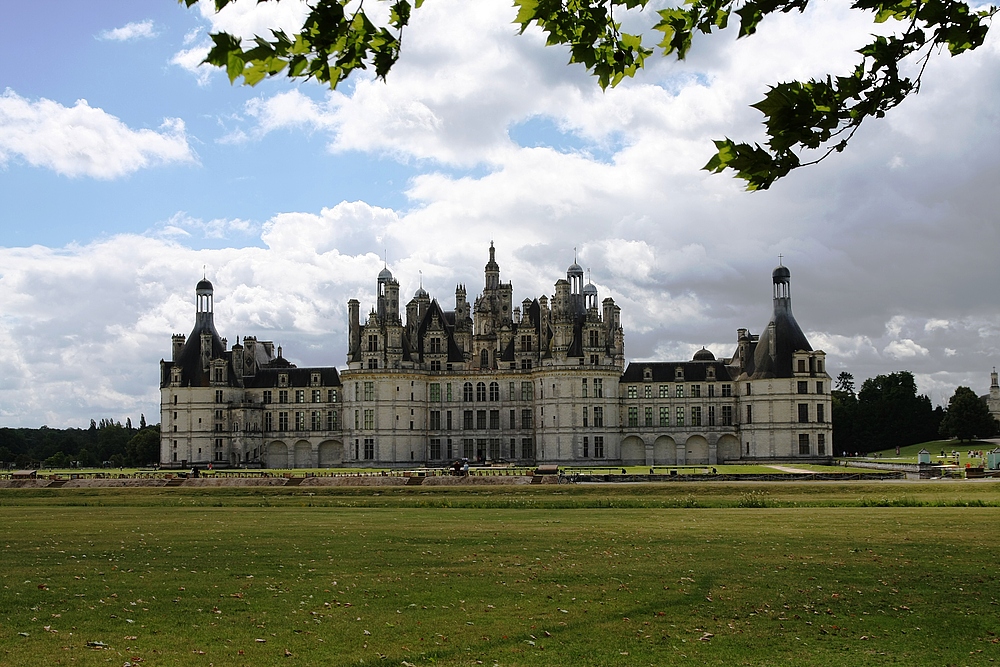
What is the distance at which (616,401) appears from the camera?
87.9 metres

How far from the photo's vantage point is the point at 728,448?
88688mm

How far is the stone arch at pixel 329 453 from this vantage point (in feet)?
309

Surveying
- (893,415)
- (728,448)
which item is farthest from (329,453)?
(893,415)

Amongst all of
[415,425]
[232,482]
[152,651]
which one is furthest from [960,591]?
[415,425]

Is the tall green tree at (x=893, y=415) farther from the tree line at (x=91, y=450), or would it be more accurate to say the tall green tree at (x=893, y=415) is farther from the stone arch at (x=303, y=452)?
the tree line at (x=91, y=450)

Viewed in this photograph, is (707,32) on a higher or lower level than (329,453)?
higher

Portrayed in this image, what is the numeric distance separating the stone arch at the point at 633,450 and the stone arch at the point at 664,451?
1062 millimetres

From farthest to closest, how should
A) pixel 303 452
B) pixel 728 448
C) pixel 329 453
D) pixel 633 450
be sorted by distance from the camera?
pixel 303 452 → pixel 329 453 → pixel 633 450 → pixel 728 448

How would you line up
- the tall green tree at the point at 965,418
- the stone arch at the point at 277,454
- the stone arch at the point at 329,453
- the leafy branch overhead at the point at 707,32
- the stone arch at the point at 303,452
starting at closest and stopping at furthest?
1. the leafy branch overhead at the point at 707,32
2. the stone arch at the point at 329,453
3. the stone arch at the point at 303,452
4. the stone arch at the point at 277,454
5. the tall green tree at the point at 965,418

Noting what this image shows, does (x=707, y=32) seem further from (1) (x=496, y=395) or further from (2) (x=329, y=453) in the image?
(2) (x=329, y=453)

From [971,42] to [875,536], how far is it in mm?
17749

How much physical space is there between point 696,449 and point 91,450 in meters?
66.4

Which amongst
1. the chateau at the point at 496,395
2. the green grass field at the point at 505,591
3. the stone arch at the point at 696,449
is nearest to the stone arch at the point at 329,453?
the chateau at the point at 496,395

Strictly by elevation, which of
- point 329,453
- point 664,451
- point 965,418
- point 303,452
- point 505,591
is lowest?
point 505,591
